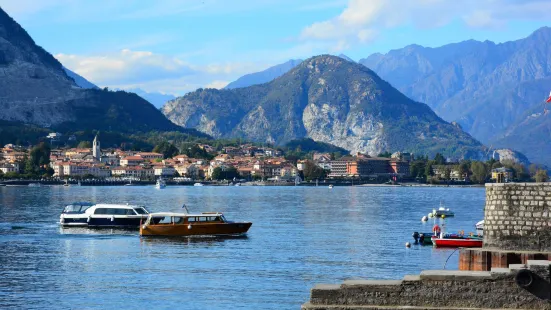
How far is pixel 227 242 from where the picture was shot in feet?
211

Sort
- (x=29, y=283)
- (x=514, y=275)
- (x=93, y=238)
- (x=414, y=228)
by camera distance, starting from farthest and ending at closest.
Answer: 1. (x=414, y=228)
2. (x=93, y=238)
3. (x=29, y=283)
4. (x=514, y=275)

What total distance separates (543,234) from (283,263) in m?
26.2

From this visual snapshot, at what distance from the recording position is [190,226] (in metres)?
69.0

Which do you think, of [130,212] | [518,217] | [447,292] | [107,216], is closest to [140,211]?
[130,212]

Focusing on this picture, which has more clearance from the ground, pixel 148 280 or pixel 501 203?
pixel 501 203

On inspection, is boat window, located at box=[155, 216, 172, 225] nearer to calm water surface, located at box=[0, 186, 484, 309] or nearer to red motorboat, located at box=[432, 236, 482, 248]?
calm water surface, located at box=[0, 186, 484, 309]

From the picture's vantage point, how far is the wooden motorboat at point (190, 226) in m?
69.1

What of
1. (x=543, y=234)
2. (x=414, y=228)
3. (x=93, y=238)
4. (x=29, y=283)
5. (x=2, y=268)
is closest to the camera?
(x=543, y=234)

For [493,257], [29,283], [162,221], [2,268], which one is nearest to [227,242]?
[162,221]

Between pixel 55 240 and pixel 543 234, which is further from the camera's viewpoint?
pixel 55 240

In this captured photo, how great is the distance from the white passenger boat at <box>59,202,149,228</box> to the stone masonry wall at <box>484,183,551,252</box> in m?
53.8

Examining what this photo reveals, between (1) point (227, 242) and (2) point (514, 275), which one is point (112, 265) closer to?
(1) point (227, 242)

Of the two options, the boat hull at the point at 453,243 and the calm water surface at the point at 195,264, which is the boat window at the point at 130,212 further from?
the boat hull at the point at 453,243

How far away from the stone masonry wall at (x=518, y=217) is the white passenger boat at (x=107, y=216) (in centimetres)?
5380
